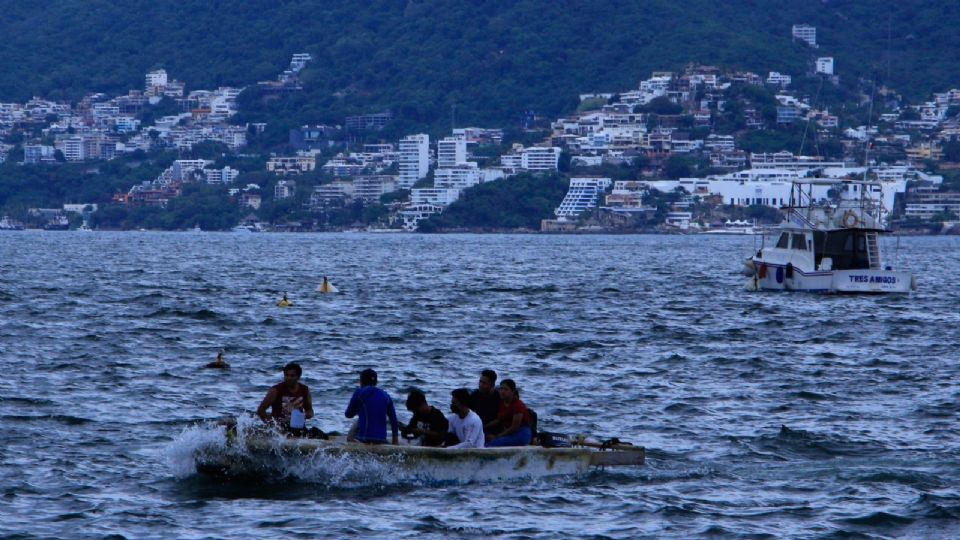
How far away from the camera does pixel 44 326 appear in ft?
160

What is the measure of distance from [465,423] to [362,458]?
1.45 metres

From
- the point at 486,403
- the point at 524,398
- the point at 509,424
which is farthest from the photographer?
the point at 524,398

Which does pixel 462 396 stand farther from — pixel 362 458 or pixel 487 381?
pixel 362 458

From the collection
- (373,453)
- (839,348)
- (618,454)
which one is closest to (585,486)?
(618,454)

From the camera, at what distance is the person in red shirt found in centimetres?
2388

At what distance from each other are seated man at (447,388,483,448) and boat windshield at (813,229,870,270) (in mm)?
39490

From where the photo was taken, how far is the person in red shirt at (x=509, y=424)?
78.3 feet

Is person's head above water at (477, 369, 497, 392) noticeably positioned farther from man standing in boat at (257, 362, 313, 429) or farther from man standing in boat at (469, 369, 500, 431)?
man standing in boat at (257, 362, 313, 429)

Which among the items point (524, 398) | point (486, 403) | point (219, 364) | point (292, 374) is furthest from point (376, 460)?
point (219, 364)

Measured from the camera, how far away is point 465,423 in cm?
2352

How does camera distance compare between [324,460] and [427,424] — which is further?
[427,424]

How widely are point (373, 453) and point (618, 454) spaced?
12.0 feet

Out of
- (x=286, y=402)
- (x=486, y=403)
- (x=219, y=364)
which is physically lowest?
(x=219, y=364)

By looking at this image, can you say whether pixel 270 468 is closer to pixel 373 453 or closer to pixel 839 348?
pixel 373 453
